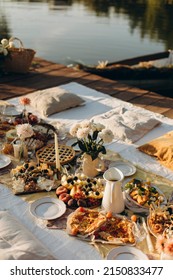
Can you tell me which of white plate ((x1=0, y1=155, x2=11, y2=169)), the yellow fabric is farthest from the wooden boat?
white plate ((x1=0, y1=155, x2=11, y2=169))

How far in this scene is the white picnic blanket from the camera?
2236 mm

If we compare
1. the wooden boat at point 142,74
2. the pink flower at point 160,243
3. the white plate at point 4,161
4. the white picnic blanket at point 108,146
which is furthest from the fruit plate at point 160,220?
the wooden boat at point 142,74

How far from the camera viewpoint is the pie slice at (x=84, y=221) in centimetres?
230

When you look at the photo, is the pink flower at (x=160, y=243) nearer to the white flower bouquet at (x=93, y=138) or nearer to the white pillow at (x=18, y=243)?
the white pillow at (x=18, y=243)

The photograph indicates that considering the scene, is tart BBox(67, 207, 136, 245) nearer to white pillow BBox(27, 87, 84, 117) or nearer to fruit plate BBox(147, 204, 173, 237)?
fruit plate BBox(147, 204, 173, 237)

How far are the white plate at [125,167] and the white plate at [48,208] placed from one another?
0.66m

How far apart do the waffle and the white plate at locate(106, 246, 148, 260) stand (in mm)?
1027

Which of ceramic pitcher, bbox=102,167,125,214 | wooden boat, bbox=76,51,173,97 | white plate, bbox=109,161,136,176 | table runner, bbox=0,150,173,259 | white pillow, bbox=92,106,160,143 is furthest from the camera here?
wooden boat, bbox=76,51,173,97

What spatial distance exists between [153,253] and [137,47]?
11343mm

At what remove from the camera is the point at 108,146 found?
11.3 ft

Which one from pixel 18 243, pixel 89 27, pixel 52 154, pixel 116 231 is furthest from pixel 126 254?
pixel 89 27

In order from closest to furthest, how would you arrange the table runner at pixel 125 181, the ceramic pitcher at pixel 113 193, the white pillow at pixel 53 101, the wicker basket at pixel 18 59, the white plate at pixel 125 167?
1. the table runner at pixel 125 181
2. the ceramic pitcher at pixel 113 193
3. the white plate at pixel 125 167
4. the white pillow at pixel 53 101
5. the wicker basket at pixel 18 59

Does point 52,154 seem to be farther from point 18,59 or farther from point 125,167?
point 18,59
